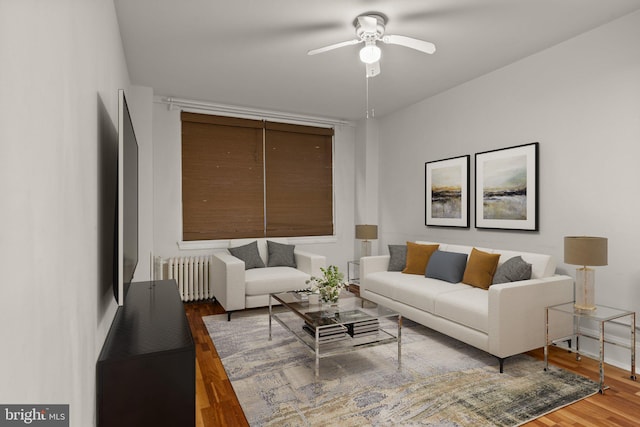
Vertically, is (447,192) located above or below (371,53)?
below

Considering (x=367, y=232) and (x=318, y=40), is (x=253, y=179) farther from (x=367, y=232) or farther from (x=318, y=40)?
(x=318, y=40)

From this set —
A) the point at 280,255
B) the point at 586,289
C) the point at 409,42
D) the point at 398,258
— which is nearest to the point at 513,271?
the point at 586,289

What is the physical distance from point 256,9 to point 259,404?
2.78 m

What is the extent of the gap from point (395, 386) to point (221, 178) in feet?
12.3

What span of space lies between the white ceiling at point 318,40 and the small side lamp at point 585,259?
1770 mm

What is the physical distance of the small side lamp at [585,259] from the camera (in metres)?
2.68

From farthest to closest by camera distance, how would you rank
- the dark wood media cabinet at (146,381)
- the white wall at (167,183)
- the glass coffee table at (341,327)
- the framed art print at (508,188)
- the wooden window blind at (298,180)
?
the wooden window blind at (298,180), the white wall at (167,183), the framed art print at (508,188), the glass coffee table at (341,327), the dark wood media cabinet at (146,381)

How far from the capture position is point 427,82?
169 inches

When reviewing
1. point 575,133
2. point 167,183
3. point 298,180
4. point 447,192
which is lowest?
point 447,192

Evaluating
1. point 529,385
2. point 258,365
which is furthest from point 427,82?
point 258,365

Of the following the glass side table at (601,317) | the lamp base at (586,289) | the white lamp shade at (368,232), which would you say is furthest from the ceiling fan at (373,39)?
the white lamp shade at (368,232)

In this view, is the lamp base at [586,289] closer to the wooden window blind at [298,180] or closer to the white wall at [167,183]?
the wooden window blind at [298,180]

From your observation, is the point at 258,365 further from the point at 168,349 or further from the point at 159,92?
the point at 159,92

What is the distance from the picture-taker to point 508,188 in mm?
3832
